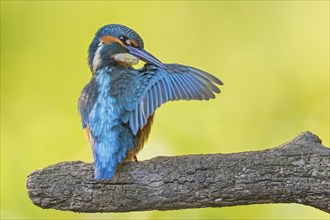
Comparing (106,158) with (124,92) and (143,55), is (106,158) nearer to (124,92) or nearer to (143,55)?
(124,92)

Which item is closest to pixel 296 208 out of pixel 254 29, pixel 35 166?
pixel 254 29

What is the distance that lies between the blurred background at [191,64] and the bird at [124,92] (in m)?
1.23

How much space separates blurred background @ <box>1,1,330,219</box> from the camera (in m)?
4.85

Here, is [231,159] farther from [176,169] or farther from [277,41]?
[277,41]

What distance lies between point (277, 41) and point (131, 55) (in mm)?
1601

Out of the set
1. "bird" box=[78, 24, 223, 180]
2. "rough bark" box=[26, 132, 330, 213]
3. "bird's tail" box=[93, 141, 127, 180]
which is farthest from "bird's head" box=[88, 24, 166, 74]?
"rough bark" box=[26, 132, 330, 213]

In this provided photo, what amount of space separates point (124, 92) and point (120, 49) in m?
0.24

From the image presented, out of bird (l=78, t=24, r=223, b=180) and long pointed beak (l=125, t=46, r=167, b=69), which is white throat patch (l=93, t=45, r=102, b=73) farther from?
long pointed beak (l=125, t=46, r=167, b=69)

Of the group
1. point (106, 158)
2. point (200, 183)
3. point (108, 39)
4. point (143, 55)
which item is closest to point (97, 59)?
point (108, 39)

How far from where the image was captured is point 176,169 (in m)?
3.17

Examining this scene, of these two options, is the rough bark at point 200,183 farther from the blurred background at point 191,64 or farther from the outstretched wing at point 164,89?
the blurred background at point 191,64

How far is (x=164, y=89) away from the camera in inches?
137

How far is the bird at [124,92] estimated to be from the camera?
132 inches

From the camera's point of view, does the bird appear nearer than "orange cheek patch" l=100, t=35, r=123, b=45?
Yes
